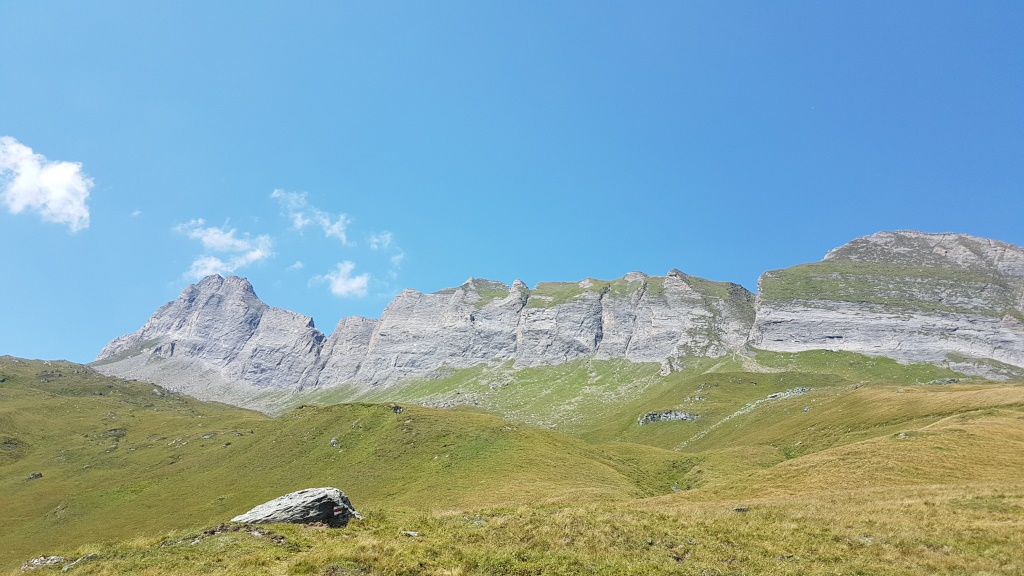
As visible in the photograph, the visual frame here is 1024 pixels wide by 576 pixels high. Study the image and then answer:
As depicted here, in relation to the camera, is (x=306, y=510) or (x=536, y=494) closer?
(x=306, y=510)

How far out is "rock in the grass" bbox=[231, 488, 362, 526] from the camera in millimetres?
32375

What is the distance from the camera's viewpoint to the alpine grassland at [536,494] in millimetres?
23688

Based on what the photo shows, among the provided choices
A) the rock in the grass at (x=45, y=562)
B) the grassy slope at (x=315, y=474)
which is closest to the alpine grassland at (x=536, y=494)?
the rock in the grass at (x=45, y=562)

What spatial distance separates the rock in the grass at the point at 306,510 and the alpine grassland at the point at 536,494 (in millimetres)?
1121

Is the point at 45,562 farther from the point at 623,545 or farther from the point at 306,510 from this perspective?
the point at 623,545

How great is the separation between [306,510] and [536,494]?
34278 millimetres

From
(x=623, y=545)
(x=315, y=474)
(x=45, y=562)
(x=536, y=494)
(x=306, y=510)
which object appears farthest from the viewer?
(x=315, y=474)

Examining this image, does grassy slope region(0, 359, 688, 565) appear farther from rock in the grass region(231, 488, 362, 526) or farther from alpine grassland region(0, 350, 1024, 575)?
rock in the grass region(231, 488, 362, 526)

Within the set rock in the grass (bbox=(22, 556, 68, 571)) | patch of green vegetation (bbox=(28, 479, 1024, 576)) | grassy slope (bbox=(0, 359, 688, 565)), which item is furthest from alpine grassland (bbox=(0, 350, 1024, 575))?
grassy slope (bbox=(0, 359, 688, 565))

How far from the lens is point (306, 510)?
32.8m

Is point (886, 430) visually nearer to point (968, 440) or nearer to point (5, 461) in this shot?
point (968, 440)

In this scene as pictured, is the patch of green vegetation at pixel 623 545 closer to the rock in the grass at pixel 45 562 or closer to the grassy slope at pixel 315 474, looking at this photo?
the rock in the grass at pixel 45 562

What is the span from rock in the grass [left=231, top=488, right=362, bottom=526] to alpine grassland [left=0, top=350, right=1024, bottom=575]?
112cm

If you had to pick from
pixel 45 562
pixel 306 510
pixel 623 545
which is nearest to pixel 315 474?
pixel 306 510
